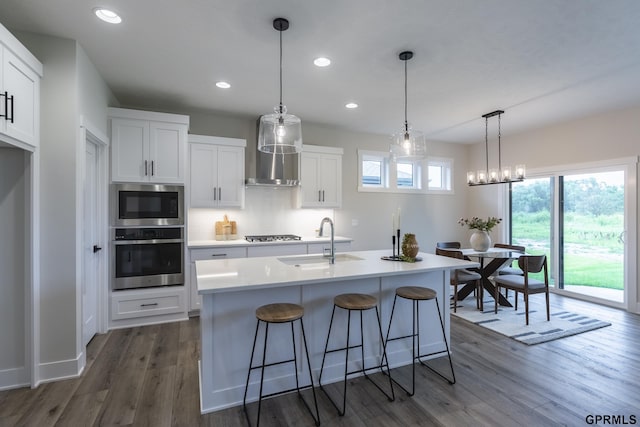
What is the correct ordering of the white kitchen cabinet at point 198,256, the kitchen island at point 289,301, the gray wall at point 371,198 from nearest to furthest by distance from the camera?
the kitchen island at point 289,301 → the white kitchen cabinet at point 198,256 → the gray wall at point 371,198

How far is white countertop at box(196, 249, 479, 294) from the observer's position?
208 cm

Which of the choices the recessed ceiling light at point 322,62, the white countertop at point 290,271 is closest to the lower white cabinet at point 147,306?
the white countertop at point 290,271

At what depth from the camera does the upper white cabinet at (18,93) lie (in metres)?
2.05

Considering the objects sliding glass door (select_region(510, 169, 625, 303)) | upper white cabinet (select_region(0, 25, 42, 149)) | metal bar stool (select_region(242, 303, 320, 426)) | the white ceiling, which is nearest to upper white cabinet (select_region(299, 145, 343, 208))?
the white ceiling

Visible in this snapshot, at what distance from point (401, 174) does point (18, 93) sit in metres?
5.37

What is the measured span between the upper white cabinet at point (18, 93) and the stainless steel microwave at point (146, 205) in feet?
4.11

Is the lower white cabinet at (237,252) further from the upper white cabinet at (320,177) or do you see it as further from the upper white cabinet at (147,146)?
the upper white cabinet at (147,146)

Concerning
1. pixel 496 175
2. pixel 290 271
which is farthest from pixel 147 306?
pixel 496 175

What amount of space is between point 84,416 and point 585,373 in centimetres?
380

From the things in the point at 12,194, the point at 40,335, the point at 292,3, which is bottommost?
the point at 40,335

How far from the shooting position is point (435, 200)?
641cm

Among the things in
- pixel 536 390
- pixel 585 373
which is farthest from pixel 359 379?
pixel 585 373

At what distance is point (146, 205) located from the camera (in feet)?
12.4

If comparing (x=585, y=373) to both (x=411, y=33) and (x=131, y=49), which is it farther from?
(x=131, y=49)
